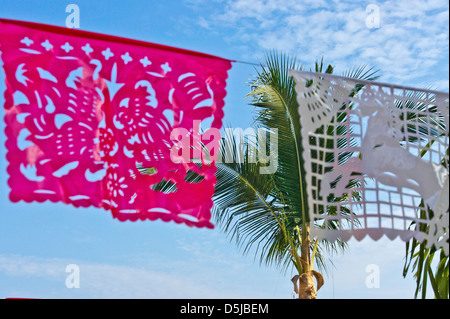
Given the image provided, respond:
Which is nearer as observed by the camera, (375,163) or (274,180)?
(375,163)

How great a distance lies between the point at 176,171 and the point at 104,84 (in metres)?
0.61

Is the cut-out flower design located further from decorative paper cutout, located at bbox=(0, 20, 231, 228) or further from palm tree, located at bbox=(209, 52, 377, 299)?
palm tree, located at bbox=(209, 52, 377, 299)

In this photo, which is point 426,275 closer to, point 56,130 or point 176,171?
point 176,171

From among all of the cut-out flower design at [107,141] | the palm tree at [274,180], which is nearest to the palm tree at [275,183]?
the palm tree at [274,180]

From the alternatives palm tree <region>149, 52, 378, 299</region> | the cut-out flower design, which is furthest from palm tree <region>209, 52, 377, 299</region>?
the cut-out flower design

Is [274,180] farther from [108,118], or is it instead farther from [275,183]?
[108,118]

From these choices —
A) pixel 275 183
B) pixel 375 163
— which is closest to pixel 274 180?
pixel 275 183

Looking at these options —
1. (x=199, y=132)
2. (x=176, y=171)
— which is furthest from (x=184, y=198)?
(x=199, y=132)

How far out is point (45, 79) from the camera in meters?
2.75

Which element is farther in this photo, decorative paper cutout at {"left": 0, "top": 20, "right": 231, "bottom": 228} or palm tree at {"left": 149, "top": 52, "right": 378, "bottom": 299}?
palm tree at {"left": 149, "top": 52, "right": 378, "bottom": 299}

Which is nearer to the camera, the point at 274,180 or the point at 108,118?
the point at 108,118

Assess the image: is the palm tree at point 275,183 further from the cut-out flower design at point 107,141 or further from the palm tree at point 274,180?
the cut-out flower design at point 107,141

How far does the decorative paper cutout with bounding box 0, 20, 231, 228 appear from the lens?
2.65m

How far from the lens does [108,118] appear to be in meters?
2.84
